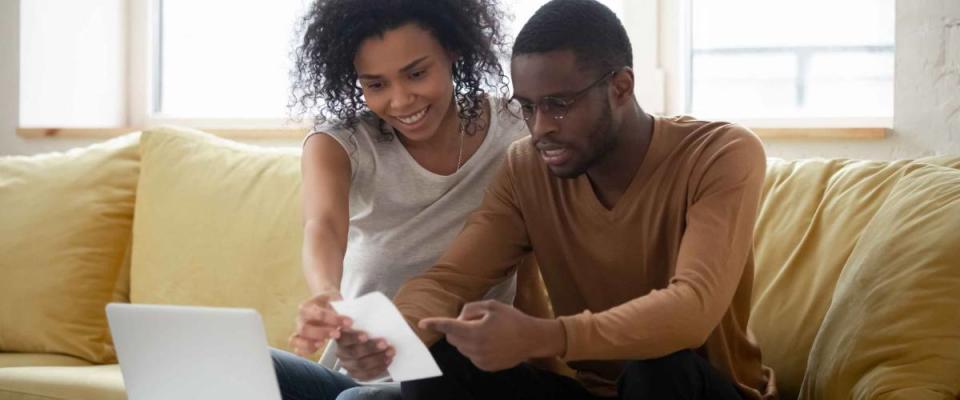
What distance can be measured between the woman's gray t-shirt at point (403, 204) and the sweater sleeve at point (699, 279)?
1.44 ft

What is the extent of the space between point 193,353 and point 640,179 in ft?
2.13

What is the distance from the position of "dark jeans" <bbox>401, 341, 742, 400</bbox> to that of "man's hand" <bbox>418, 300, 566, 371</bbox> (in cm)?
13

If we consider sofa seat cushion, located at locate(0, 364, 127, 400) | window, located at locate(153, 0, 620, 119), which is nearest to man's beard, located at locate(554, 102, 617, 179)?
sofa seat cushion, located at locate(0, 364, 127, 400)

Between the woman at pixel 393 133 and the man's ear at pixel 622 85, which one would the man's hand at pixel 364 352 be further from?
the man's ear at pixel 622 85

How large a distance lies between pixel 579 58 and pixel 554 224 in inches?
10.4

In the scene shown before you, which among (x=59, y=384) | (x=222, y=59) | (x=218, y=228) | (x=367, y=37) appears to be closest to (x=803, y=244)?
(x=367, y=37)

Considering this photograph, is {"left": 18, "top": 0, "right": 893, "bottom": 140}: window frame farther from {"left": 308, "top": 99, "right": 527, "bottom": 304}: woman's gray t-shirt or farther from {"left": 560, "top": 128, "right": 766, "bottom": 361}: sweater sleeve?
{"left": 560, "top": 128, "right": 766, "bottom": 361}: sweater sleeve

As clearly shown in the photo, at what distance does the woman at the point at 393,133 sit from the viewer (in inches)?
72.9

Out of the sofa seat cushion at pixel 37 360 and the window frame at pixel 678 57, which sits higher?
the window frame at pixel 678 57

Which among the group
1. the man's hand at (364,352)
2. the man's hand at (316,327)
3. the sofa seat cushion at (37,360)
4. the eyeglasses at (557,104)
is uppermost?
the eyeglasses at (557,104)

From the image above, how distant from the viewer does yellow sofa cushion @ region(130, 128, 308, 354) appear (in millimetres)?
2441

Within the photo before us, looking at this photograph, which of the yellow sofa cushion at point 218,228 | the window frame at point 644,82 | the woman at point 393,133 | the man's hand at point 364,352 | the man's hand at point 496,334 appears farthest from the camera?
the window frame at point 644,82

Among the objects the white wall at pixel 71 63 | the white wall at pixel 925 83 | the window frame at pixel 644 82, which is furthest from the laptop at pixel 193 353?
the white wall at pixel 71 63

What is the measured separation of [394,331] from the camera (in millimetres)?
1473
